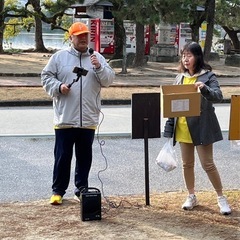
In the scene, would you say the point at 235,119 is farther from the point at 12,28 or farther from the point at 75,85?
the point at 12,28

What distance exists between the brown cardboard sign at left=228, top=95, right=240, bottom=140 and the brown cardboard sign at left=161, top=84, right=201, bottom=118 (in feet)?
1.50

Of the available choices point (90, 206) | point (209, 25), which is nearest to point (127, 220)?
point (90, 206)

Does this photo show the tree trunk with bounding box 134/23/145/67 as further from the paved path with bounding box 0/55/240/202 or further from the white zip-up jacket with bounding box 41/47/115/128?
the white zip-up jacket with bounding box 41/47/115/128

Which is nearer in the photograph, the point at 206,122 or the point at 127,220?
the point at 127,220

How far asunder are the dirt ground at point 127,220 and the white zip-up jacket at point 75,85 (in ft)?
2.74

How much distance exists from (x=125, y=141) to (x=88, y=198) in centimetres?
403

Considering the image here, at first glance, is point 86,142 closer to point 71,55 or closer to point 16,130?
point 71,55

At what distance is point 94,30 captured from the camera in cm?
2491

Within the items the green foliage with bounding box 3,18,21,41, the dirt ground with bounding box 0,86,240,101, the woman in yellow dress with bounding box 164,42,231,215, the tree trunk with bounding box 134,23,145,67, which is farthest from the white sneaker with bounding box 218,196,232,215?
the green foliage with bounding box 3,18,21,41

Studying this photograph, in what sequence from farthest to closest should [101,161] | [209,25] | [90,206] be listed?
[209,25], [101,161], [90,206]

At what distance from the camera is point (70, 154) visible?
4.96 m

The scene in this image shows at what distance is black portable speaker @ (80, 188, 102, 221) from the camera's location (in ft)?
14.7

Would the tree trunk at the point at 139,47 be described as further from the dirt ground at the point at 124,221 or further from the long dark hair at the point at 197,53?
the long dark hair at the point at 197,53

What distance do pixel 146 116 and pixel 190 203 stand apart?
0.93m
